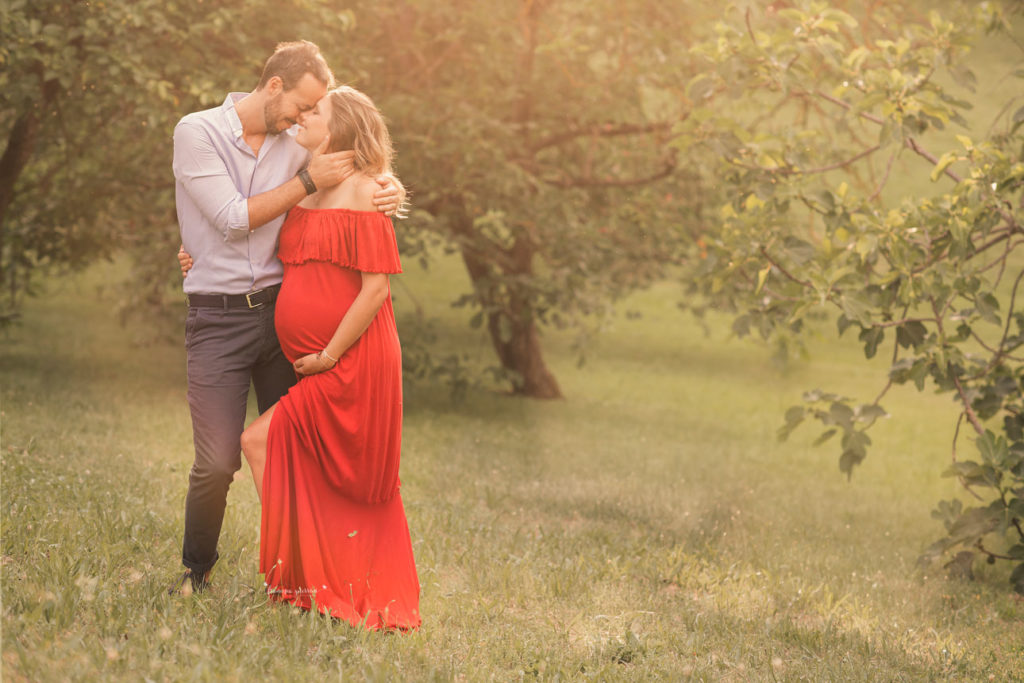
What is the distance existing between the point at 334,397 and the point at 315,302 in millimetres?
383

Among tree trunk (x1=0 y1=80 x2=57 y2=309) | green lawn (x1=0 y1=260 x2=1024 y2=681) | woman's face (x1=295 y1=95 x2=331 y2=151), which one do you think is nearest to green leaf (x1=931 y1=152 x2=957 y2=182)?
green lawn (x1=0 y1=260 x2=1024 y2=681)

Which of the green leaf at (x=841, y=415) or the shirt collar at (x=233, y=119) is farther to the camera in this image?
the green leaf at (x=841, y=415)

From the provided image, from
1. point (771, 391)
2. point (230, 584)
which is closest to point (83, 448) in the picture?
point (230, 584)

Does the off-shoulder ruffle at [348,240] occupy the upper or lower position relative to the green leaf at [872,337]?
upper

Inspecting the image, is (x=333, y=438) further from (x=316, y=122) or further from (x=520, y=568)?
(x=520, y=568)

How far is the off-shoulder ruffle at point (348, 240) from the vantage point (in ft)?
11.9

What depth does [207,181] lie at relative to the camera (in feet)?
11.8

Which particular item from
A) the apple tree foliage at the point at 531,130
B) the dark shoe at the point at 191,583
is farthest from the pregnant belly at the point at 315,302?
the apple tree foliage at the point at 531,130

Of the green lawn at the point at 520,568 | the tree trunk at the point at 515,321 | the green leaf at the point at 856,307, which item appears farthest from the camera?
the tree trunk at the point at 515,321

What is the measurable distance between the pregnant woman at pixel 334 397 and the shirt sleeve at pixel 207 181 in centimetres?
26

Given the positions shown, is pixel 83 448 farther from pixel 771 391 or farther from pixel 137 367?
pixel 771 391

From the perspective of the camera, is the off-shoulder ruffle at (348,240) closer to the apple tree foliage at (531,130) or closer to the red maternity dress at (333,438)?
the red maternity dress at (333,438)

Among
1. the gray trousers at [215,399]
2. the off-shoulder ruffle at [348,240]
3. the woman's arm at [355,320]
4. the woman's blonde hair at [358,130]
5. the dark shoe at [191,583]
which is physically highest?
the woman's blonde hair at [358,130]

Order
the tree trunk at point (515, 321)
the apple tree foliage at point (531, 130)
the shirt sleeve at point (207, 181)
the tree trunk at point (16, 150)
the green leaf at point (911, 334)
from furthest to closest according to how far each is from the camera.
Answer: the tree trunk at point (515, 321) → the apple tree foliage at point (531, 130) → the tree trunk at point (16, 150) → the green leaf at point (911, 334) → the shirt sleeve at point (207, 181)
